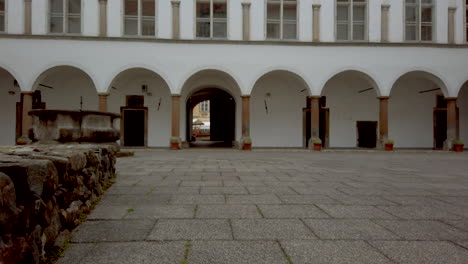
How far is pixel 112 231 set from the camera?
2.58 m

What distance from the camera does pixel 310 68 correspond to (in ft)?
47.0

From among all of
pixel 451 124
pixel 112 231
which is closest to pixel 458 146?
pixel 451 124

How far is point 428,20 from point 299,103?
24.4 feet

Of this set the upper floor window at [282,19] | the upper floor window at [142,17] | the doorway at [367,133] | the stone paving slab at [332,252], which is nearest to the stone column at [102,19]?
the upper floor window at [142,17]

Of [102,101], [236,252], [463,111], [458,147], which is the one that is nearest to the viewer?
Result: [236,252]

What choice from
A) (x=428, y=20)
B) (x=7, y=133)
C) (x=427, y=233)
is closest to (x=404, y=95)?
(x=428, y=20)

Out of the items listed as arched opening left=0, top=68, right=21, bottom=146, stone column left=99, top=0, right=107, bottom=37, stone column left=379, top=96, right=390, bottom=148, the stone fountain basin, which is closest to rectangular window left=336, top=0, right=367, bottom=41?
stone column left=379, top=96, right=390, bottom=148

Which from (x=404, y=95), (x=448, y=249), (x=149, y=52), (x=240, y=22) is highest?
(x=240, y=22)

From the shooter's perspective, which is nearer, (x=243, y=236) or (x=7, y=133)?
(x=243, y=236)

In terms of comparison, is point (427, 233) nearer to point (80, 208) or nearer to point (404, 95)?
point (80, 208)

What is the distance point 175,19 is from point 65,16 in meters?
5.03

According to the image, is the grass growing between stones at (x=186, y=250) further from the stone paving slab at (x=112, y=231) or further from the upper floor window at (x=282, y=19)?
the upper floor window at (x=282, y=19)

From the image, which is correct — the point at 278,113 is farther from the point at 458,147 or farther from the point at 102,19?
the point at 102,19

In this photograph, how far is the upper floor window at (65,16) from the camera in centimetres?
1397
